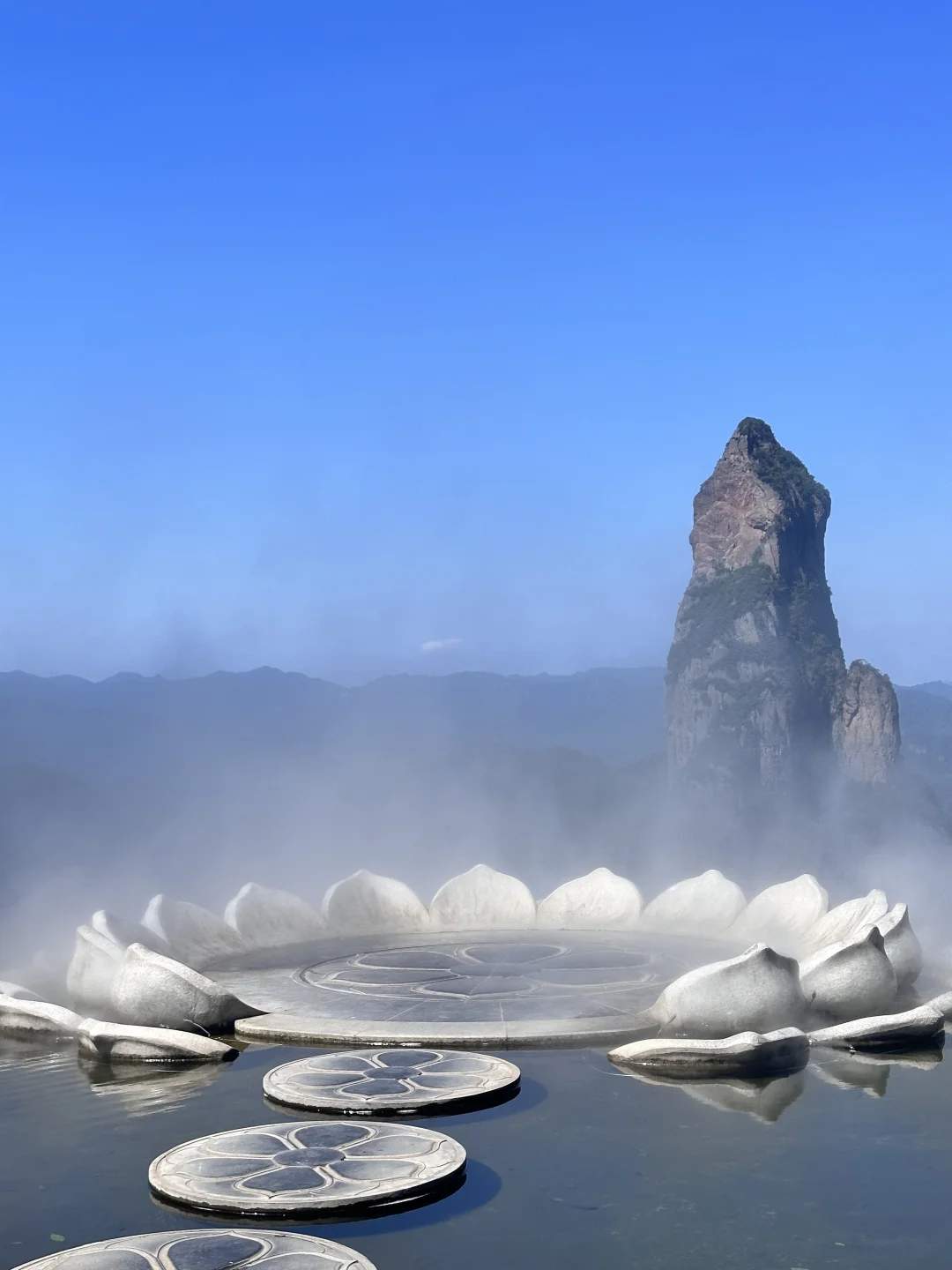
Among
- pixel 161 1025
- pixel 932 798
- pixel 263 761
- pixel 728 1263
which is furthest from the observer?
pixel 932 798

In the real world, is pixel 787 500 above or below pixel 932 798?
above

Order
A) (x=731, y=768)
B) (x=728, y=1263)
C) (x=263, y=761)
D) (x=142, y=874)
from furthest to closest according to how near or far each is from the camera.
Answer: (x=731, y=768)
(x=263, y=761)
(x=142, y=874)
(x=728, y=1263)

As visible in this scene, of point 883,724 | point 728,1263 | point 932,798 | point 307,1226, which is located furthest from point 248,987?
point 932,798

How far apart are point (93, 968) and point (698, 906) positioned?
5.71 metres

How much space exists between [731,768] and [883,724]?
37.1 ft

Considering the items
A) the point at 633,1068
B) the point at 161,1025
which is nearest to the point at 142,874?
the point at 161,1025

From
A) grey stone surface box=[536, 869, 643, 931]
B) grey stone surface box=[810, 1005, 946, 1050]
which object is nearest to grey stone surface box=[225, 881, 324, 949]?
grey stone surface box=[536, 869, 643, 931]

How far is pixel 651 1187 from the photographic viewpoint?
542 cm

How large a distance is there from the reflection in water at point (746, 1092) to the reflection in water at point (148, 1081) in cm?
236

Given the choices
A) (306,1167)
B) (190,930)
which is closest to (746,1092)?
(306,1167)

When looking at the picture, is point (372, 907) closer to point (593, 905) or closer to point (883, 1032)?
point (593, 905)

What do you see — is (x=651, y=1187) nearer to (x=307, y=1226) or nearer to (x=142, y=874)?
(x=307, y=1226)

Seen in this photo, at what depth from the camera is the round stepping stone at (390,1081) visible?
655cm

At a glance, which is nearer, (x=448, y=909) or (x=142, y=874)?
(x=448, y=909)
